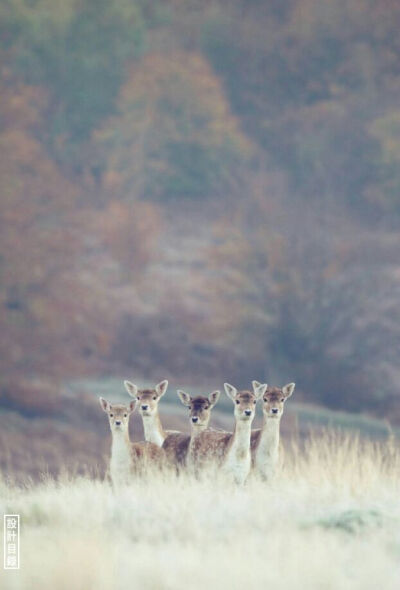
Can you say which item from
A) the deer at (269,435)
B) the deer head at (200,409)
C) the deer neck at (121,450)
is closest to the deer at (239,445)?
the deer at (269,435)

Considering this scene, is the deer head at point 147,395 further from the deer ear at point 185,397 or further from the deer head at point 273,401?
the deer head at point 273,401

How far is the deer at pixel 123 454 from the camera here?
36.4 feet

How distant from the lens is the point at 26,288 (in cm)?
2323

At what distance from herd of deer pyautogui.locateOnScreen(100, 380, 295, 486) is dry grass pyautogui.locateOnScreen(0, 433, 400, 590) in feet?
0.55

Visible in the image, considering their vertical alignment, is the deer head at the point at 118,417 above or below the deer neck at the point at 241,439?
above

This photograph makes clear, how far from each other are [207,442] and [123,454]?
69 cm

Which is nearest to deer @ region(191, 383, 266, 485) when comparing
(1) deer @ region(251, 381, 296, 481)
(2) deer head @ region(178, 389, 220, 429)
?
(1) deer @ region(251, 381, 296, 481)

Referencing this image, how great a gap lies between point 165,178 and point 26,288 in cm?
371

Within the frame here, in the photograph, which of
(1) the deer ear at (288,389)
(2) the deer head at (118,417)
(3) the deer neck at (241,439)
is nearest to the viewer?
(3) the deer neck at (241,439)

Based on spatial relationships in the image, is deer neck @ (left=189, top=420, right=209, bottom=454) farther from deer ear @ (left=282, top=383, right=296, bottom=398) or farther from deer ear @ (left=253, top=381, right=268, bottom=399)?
deer ear @ (left=282, top=383, right=296, bottom=398)

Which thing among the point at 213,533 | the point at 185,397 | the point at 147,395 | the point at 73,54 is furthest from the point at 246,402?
the point at 73,54

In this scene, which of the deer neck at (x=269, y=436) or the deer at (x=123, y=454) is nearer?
the deer neck at (x=269, y=436)

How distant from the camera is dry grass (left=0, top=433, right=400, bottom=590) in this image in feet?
28.2

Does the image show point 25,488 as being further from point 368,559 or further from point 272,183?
point 272,183
